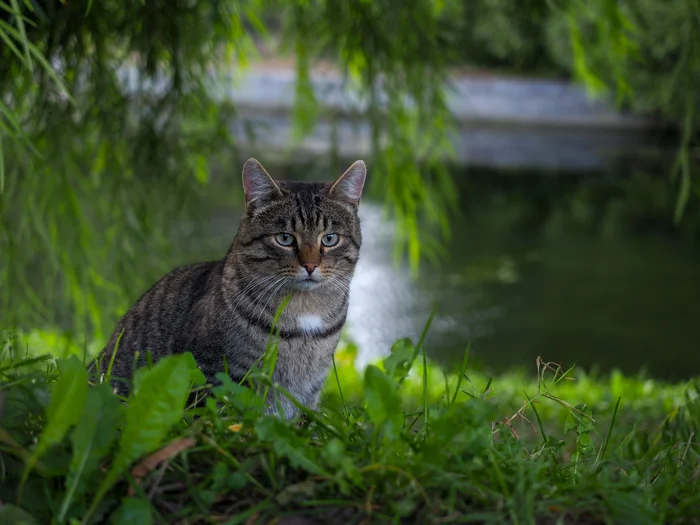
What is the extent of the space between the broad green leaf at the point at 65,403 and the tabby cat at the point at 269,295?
A: 946 mm

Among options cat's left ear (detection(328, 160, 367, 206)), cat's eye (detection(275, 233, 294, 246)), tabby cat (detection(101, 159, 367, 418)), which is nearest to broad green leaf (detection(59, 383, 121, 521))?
tabby cat (detection(101, 159, 367, 418))

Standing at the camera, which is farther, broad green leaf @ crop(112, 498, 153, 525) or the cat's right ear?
the cat's right ear

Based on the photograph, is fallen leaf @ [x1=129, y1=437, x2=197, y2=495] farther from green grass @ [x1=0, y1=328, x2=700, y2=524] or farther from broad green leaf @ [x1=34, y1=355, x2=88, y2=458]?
broad green leaf @ [x1=34, y1=355, x2=88, y2=458]

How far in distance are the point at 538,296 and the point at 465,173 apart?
7.42 meters

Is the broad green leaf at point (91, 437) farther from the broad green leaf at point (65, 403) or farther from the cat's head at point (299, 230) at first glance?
the cat's head at point (299, 230)

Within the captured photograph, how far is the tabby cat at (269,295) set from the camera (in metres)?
2.49

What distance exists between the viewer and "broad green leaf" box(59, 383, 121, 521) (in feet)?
4.56

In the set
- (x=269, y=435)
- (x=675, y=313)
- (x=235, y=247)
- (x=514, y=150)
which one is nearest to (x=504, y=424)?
(x=269, y=435)

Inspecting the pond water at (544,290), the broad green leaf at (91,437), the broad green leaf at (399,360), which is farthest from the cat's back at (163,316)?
the pond water at (544,290)

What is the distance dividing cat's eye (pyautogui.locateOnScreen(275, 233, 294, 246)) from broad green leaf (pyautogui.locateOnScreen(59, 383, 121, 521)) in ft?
4.06

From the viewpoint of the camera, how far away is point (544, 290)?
11.6 metres

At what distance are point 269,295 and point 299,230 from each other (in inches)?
9.3

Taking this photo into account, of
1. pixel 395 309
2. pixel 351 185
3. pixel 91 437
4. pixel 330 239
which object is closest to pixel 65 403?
pixel 91 437

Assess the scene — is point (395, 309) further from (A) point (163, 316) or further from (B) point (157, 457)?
(B) point (157, 457)
